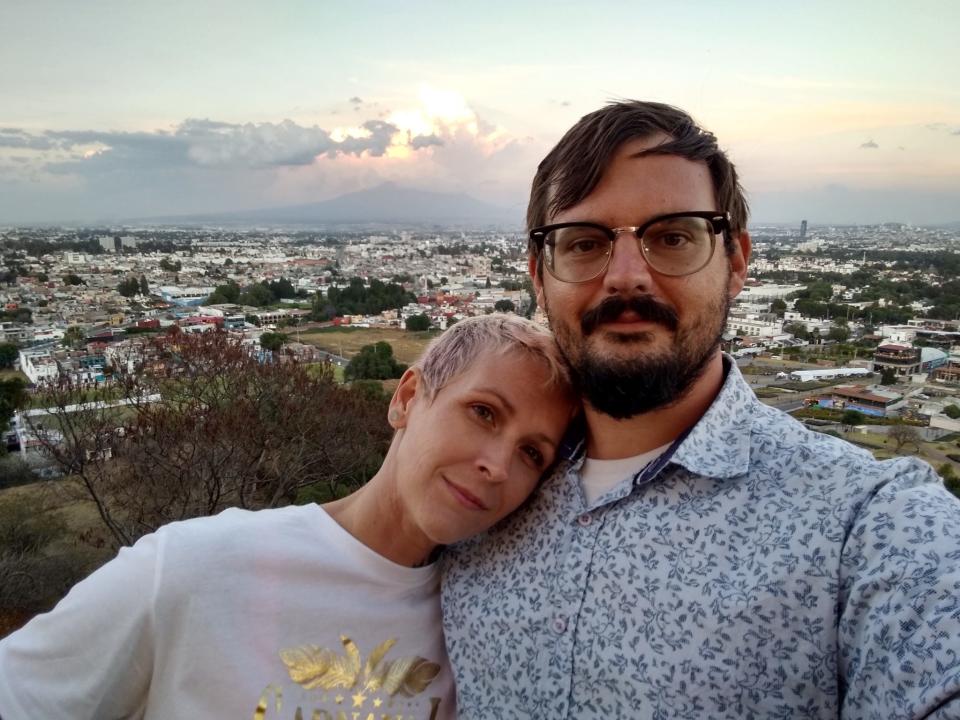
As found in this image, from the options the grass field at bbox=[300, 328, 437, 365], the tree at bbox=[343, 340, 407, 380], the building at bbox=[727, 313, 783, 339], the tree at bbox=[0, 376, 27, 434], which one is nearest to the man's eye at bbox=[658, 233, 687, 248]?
the tree at bbox=[0, 376, 27, 434]

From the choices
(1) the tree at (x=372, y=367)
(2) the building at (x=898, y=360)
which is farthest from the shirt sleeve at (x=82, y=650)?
(2) the building at (x=898, y=360)

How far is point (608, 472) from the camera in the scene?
133cm

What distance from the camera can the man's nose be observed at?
122cm

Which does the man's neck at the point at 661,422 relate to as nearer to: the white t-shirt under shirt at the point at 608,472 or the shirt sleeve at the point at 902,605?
the white t-shirt under shirt at the point at 608,472

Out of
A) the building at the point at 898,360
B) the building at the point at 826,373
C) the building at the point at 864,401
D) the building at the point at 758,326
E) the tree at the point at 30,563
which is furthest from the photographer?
the building at the point at 758,326

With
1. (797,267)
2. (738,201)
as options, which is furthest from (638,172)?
(797,267)

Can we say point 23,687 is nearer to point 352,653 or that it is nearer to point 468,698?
point 352,653

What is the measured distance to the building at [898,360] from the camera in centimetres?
2178

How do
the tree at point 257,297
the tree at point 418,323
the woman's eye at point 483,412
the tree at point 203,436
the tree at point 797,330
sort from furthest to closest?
the tree at point 257,297, the tree at point 418,323, the tree at point 797,330, the tree at point 203,436, the woman's eye at point 483,412

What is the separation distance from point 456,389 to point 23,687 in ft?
3.14

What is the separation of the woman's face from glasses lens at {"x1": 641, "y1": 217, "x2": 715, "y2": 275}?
0.33 metres

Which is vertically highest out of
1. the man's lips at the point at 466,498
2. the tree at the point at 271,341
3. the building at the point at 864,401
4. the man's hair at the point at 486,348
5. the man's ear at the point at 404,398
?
the man's hair at the point at 486,348

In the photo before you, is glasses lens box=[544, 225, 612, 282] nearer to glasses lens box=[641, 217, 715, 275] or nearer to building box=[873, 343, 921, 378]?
glasses lens box=[641, 217, 715, 275]

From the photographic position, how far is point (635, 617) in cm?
110
